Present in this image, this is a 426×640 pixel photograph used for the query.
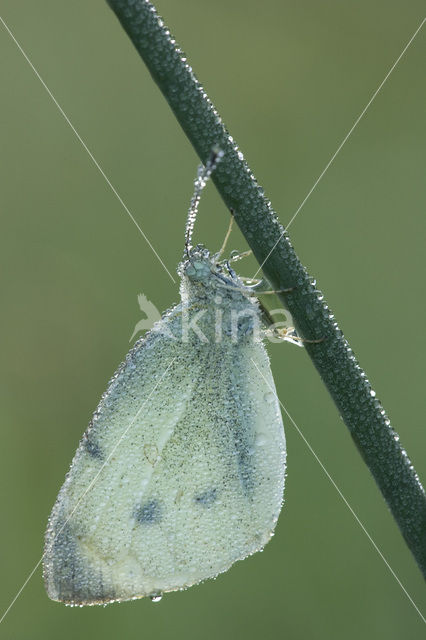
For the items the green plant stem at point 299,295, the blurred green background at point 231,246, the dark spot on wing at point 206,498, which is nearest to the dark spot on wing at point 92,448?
the dark spot on wing at point 206,498

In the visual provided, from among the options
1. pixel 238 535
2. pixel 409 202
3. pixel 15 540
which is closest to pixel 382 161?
pixel 409 202

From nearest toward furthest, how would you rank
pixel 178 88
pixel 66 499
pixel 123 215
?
pixel 178 88 → pixel 66 499 → pixel 123 215

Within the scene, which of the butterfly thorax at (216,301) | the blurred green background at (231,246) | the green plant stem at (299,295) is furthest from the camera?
the blurred green background at (231,246)

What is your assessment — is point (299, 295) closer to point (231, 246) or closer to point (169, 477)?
point (169, 477)

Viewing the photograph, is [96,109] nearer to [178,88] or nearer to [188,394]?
[188,394]

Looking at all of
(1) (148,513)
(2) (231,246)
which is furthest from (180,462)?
(2) (231,246)

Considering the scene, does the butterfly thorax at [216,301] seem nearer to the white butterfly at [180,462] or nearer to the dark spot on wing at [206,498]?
the white butterfly at [180,462]

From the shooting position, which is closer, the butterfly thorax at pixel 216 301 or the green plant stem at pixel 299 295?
the green plant stem at pixel 299 295
